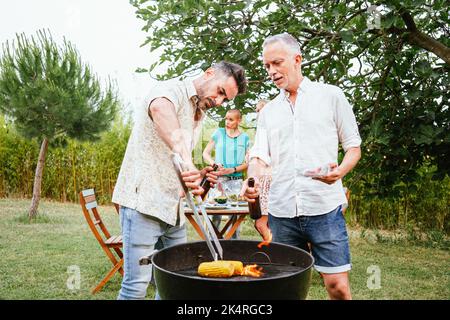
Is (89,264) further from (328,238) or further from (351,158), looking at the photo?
(351,158)

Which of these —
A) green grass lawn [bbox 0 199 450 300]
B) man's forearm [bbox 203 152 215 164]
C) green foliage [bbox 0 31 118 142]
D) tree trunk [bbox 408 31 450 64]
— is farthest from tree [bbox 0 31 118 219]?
tree trunk [bbox 408 31 450 64]

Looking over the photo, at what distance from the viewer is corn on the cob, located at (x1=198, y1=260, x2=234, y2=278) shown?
1.68 metres

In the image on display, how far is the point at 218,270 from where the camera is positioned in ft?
5.51

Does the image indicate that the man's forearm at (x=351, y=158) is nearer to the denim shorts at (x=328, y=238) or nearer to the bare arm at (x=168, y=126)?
the denim shorts at (x=328, y=238)

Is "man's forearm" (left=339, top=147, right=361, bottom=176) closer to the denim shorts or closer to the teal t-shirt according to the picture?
the denim shorts

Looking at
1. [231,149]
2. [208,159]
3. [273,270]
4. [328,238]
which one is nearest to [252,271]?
[273,270]

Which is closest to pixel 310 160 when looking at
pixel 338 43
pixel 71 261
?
pixel 338 43

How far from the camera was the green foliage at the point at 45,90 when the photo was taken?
748cm

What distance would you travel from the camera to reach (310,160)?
7.08 ft

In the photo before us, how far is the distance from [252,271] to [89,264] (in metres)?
3.67

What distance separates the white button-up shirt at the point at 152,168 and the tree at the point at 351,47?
1.21m

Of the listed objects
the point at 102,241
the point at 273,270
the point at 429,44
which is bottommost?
the point at 102,241

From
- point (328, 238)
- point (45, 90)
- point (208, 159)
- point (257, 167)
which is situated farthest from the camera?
point (45, 90)
